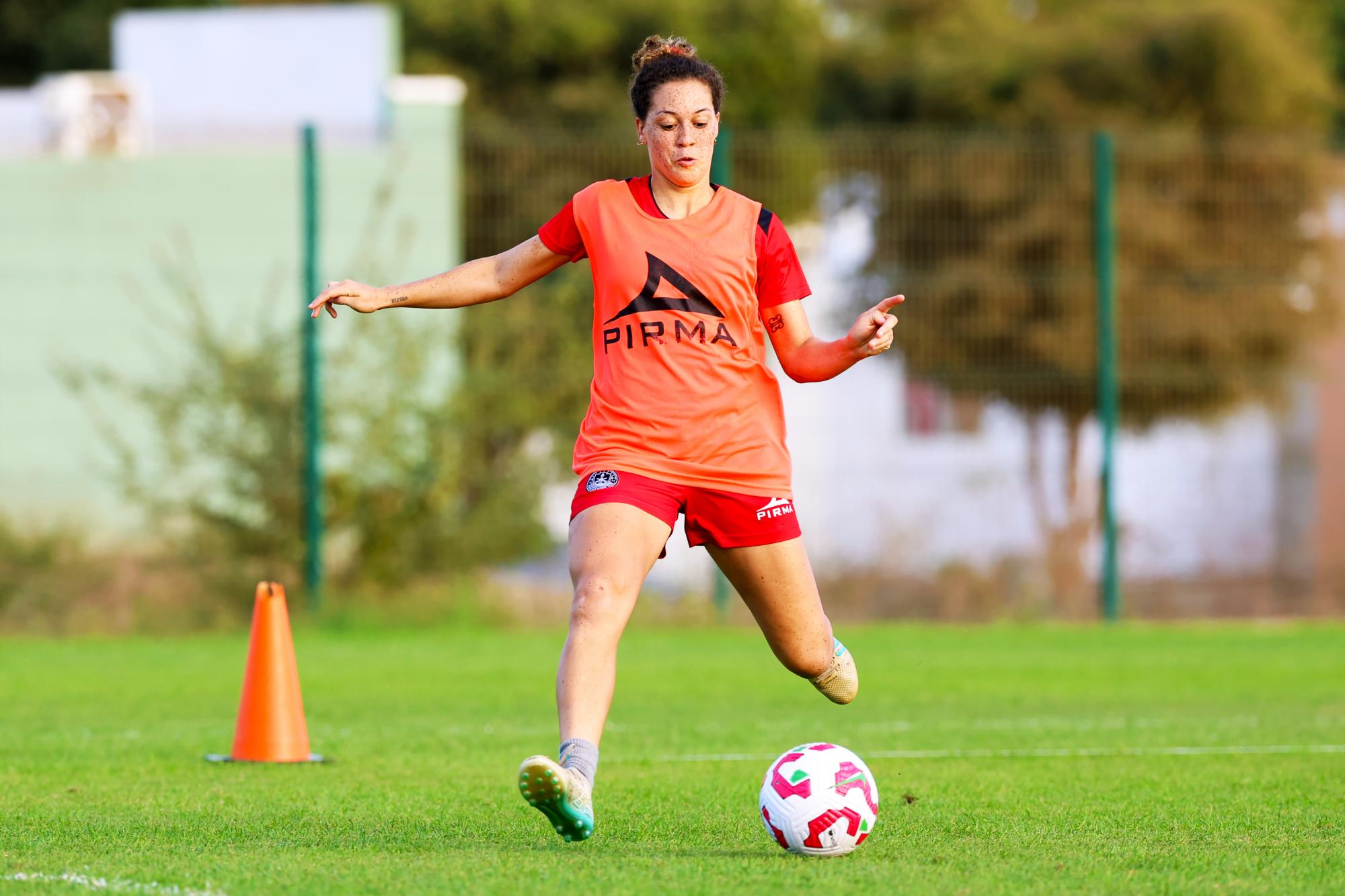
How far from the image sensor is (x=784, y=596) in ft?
18.7

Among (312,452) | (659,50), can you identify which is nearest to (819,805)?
(659,50)

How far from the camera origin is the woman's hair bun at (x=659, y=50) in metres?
5.77

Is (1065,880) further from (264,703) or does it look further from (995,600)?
(995,600)

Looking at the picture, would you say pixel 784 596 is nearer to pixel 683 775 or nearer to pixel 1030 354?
pixel 683 775

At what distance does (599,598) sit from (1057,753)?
3.16m

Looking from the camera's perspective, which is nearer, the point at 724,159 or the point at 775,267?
the point at 775,267

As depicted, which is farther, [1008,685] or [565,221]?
[1008,685]

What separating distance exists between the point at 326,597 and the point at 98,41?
843 inches

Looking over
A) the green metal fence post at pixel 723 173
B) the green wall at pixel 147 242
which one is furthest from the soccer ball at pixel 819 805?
the green wall at pixel 147 242

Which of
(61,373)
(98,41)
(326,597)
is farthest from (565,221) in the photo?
(98,41)

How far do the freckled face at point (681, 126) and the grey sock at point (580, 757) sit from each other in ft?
5.86

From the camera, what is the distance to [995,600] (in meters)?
15.6

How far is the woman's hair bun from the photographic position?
227 inches

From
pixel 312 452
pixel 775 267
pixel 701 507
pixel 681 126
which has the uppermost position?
pixel 681 126
